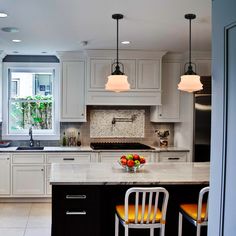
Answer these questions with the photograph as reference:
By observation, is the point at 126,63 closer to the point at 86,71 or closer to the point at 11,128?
the point at 86,71

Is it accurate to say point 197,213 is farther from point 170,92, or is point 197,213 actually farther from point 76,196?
point 170,92

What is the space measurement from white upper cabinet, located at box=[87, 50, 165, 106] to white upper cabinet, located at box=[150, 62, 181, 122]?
0.19m

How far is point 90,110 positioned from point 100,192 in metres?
3.04

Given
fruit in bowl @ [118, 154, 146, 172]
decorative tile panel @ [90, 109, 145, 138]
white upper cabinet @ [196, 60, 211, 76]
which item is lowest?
fruit in bowl @ [118, 154, 146, 172]

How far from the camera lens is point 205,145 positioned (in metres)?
5.43

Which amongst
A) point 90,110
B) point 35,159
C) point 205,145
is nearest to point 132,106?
point 90,110

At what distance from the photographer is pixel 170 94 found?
593 centimetres

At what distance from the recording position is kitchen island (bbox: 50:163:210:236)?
317 cm

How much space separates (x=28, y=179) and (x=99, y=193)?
2.71 metres

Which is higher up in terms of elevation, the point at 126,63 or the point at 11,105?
the point at 126,63

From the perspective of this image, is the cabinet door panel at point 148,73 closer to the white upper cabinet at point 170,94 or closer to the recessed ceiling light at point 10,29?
the white upper cabinet at point 170,94

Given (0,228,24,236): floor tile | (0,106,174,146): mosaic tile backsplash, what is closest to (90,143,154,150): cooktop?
(0,106,174,146): mosaic tile backsplash

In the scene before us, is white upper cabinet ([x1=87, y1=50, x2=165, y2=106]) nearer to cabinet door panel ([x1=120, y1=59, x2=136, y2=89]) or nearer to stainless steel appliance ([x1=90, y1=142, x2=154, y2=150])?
cabinet door panel ([x1=120, y1=59, x2=136, y2=89])

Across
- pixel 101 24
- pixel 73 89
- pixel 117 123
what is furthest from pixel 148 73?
pixel 101 24
